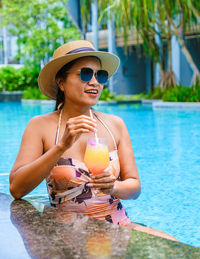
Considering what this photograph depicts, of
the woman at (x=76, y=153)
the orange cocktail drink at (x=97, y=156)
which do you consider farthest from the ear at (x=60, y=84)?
the orange cocktail drink at (x=97, y=156)

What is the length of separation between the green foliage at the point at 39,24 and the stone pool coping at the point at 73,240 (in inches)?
1084

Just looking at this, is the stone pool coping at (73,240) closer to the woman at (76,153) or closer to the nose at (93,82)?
the woman at (76,153)

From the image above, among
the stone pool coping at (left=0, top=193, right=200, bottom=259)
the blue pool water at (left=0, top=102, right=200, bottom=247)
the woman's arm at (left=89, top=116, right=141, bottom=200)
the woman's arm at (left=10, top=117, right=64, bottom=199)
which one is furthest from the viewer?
the blue pool water at (left=0, top=102, right=200, bottom=247)

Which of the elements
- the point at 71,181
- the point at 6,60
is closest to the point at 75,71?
the point at 71,181

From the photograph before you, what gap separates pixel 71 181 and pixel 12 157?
6288 millimetres

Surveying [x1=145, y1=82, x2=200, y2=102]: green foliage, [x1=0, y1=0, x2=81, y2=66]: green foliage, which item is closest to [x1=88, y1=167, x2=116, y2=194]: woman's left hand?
[x1=145, y1=82, x2=200, y2=102]: green foliage

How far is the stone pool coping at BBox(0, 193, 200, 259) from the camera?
62.4 inches

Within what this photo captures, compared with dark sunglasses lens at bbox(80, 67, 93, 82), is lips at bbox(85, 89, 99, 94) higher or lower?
lower

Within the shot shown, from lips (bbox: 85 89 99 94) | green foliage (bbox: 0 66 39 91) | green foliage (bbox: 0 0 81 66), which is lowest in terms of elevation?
green foliage (bbox: 0 66 39 91)

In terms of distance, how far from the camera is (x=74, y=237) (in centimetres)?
177

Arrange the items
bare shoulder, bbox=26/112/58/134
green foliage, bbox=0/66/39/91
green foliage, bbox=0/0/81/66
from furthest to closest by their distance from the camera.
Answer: green foliage, bbox=0/66/39/91 < green foliage, bbox=0/0/81/66 < bare shoulder, bbox=26/112/58/134

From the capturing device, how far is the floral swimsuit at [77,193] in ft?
8.37

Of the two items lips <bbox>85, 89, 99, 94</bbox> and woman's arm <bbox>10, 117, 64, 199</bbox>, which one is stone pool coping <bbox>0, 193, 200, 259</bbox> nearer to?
woman's arm <bbox>10, 117, 64, 199</bbox>

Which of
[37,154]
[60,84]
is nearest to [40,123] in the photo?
[37,154]
